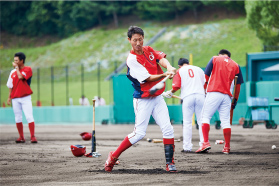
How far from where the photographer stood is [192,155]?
388 inches

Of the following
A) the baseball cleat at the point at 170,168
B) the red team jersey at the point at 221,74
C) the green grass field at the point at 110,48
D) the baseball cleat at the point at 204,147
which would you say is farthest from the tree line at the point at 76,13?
the baseball cleat at the point at 170,168

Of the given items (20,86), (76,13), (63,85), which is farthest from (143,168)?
(76,13)

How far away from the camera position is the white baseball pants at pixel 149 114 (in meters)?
7.58

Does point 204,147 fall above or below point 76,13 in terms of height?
below

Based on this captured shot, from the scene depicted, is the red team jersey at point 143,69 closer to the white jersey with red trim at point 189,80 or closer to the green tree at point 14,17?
the white jersey with red trim at point 189,80

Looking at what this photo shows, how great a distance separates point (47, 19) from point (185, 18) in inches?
887

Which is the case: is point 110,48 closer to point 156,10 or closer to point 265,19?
point 156,10

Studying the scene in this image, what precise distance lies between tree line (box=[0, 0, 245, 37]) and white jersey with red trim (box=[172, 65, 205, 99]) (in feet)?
183

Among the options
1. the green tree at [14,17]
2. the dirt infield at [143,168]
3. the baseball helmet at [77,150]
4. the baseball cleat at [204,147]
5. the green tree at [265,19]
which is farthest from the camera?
the green tree at [14,17]

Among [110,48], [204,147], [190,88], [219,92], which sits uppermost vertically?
[110,48]

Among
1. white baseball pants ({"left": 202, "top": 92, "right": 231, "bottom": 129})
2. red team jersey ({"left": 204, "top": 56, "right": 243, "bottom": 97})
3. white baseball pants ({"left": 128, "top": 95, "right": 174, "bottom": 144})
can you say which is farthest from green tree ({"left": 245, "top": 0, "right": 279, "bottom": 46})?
white baseball pants ({"left": 128, "top": 95, "right": 174, "bottom": 144})

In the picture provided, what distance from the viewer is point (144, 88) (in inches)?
296

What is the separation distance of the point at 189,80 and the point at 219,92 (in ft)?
3.04

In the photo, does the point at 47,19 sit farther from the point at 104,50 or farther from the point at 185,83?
the point at 185,83
